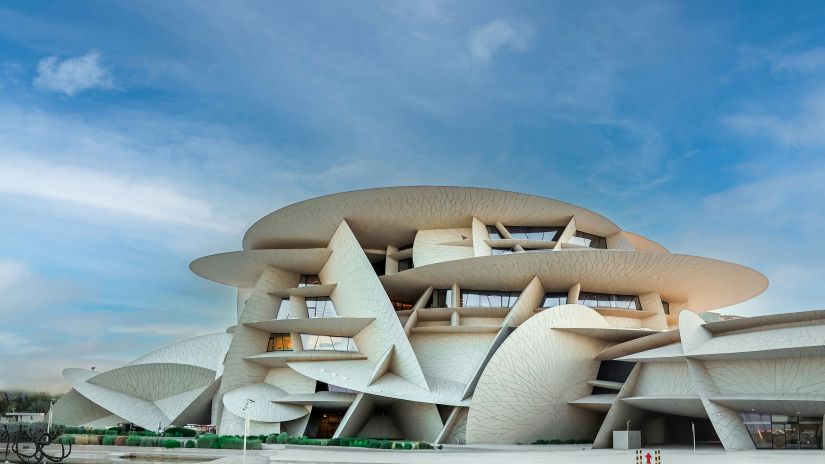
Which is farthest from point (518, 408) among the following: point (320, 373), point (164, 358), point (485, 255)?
point (164, 358)

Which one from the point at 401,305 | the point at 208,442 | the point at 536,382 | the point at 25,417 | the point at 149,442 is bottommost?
the point at 25,417

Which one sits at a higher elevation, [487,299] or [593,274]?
[593,274]

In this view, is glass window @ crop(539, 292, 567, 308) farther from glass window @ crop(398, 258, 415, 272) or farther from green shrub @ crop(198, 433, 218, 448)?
green shrub @ crop(198, 433, 218, 448)

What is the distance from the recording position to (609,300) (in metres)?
43.9

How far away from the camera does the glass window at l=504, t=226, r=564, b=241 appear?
4519 cm

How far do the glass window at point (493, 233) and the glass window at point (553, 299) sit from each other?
4.73m

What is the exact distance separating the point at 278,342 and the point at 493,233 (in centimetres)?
1577

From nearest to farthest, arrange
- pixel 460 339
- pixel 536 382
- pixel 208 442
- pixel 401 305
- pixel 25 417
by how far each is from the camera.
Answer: pixel 208 442 < pixel 536 382 < pixel 460 339 < pixel 401 305 < pixel 25 417

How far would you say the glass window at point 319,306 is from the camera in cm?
4622

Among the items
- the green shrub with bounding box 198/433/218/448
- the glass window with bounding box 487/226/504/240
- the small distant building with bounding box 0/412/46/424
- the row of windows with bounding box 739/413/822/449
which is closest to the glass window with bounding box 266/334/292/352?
the glass window with bounding box 487/226/504/240

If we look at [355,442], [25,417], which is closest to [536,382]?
[355,442]

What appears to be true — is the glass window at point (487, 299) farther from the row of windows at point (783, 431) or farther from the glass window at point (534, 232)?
the row of windows at point (783, 431)

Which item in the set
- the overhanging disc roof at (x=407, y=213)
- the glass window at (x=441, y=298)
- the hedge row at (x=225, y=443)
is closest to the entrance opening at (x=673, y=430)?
the overhanging disc roof at (x=407, y=213)

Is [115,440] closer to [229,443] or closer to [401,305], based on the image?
[229,443]
